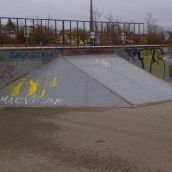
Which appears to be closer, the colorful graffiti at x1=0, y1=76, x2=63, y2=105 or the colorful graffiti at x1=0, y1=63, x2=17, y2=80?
the colorful graffiti at x1=0, y1=76, x2=63, y2=105

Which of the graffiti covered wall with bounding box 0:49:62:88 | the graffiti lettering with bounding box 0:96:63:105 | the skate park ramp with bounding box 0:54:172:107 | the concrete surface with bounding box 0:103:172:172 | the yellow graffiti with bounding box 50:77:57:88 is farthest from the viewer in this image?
the graffiti covered wall with bounding box 0:49:62:88

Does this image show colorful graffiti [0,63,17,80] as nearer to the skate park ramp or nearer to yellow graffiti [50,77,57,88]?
the skate park ramp

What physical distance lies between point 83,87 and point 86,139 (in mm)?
5292

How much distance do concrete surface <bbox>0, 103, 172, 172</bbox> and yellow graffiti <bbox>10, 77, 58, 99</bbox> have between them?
4.24ft

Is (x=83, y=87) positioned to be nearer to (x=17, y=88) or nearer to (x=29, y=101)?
(x=29, y=101)

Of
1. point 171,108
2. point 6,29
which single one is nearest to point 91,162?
point 171,108

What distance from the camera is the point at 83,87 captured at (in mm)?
13711

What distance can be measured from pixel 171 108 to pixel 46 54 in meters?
5.18

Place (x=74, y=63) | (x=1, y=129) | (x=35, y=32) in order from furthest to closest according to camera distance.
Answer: (x=35, y=32) → (x=74, y=63) → (x=1, y=129)

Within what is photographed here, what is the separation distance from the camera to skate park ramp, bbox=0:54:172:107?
13.1 meters

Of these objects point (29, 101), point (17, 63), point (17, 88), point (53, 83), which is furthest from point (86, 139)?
point (17, 63)

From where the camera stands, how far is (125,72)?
1603 cm

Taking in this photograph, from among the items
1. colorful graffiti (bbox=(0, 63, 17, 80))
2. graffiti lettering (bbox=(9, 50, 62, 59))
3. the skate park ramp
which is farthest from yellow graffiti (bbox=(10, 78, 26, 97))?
graffiti lettering (bbox=(9, 50, 62, 59))

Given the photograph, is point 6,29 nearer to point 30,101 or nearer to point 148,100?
point 30,101
